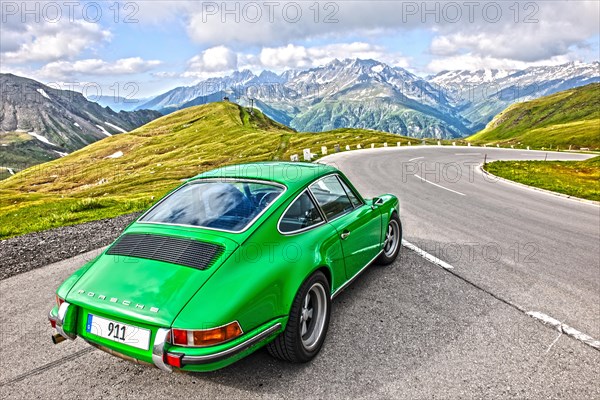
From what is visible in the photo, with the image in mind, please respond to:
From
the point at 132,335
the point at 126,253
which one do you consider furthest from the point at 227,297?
the point at 126,253

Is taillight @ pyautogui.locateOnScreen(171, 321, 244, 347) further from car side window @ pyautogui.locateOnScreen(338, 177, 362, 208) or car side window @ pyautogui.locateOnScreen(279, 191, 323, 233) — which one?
car side window @ pyautogui.locateOnScreen(338, 177, 362, 208)

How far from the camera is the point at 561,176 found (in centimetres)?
2047

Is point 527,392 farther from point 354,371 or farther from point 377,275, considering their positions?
point 377,275

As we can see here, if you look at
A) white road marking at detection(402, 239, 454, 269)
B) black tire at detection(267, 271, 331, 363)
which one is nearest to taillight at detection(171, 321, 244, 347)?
black tire at detection(267, 271, 331, 363)

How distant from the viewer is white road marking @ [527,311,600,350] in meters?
3.96

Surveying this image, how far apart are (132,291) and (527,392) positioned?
3.42m

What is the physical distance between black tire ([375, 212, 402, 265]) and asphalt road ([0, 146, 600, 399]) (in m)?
0.18

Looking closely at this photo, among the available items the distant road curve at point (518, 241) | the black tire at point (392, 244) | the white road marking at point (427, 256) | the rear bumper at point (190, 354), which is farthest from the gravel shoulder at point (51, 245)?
the distant road curve at point (518, 241)

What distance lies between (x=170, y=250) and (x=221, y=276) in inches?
26.8

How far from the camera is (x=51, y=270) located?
6.29 metres

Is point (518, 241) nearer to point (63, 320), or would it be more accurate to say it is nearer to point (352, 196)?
point (352, 196)

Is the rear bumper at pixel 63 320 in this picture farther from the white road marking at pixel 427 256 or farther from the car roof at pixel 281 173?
the white road marking at pixel 427 256

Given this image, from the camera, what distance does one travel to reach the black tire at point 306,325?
3.38 meters

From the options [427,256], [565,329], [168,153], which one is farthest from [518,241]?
[168,153]
